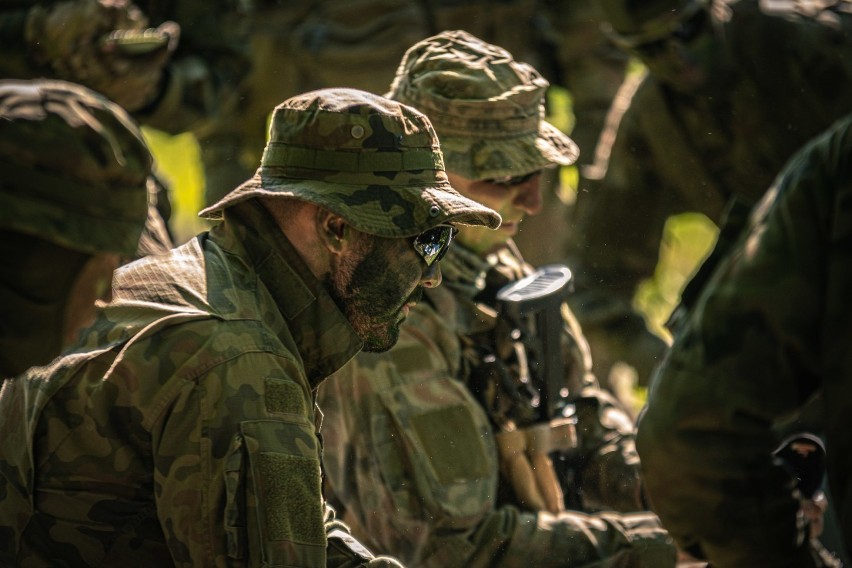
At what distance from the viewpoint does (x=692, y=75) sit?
856cm

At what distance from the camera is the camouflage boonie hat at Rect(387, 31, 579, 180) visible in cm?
548

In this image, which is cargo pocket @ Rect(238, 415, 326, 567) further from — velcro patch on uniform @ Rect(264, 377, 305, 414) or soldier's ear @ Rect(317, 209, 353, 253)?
soldier's ear @ Rect(317, 209, 353, 253)

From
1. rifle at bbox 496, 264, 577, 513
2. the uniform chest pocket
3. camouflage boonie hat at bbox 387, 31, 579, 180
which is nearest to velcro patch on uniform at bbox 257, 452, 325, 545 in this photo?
the uniform chest pocket

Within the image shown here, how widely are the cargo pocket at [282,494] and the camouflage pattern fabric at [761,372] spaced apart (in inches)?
32.8

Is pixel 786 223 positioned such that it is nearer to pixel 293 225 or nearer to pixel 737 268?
pixel 737 268

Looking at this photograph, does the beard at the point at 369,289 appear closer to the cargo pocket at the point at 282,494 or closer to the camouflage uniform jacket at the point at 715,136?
the cargo pocket at the point at 282,494

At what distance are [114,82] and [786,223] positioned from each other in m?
5.38

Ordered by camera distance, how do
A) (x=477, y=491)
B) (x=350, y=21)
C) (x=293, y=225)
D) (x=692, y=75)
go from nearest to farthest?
(x=293, y=225) → (x=477, y=491) → (x=692, y=75) → (x=350, y=21)

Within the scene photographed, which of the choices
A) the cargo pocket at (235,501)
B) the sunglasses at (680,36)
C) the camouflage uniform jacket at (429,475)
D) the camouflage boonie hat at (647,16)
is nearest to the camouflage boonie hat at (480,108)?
the camouflage uniform jacket at (429,475)

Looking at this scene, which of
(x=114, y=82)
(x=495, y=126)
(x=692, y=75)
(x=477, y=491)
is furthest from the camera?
(x=692, y=75)

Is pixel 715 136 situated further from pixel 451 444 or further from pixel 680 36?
pixel 451 444

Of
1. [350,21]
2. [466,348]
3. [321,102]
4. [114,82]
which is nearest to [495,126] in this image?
[466,348]

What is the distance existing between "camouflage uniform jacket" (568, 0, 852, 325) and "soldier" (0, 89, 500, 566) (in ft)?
14.6

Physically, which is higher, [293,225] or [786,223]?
[786,223]
